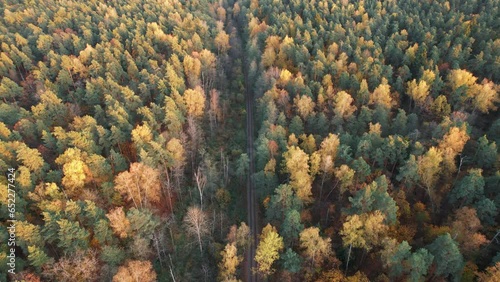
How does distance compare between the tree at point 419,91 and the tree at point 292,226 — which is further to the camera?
the tree at point 419,91

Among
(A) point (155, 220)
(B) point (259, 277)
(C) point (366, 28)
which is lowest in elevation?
(B) point (259, 277)

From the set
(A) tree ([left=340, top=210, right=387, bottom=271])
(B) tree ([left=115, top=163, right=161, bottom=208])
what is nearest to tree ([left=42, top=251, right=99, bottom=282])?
(B) tree ([left=115, top=163, right=161, bottom=208])

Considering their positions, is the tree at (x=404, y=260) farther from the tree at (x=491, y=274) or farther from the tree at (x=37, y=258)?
the tree at (x=37, y=258)

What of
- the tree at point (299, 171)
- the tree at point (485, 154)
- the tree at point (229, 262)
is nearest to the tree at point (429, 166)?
the tree at point (485, 154)

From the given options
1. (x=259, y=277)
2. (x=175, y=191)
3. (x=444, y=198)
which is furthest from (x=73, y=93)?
(x=444, y=198)

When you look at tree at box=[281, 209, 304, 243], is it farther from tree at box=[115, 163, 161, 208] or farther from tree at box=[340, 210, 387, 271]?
tree at box=[115, 163, 161, 208]

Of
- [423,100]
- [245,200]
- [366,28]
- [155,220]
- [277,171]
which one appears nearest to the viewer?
[155,220]

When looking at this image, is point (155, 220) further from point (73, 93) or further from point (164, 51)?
point (164, 51)
